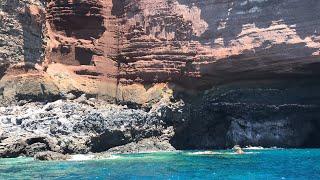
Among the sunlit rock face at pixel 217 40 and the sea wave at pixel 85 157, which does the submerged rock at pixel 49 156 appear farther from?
the sunlit rock face at pixel 217 40

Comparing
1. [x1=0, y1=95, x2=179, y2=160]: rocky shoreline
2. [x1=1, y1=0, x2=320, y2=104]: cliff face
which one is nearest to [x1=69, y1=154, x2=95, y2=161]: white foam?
[x1=0, y1=95, x2=179, y2=160]: rocky shoreline

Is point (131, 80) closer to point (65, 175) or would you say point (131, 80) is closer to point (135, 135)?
point (135, 135)

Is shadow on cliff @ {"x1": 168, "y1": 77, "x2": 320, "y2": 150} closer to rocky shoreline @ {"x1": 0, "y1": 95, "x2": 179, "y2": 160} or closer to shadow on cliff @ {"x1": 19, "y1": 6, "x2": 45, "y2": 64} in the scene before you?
rocky shoreline @ {"x1": 0, "y1": 95, "x2": 179, "y2": 160}

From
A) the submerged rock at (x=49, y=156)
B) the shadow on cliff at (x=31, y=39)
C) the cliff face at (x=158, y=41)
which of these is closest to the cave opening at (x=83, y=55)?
the cliff face at (x=158, y=41)

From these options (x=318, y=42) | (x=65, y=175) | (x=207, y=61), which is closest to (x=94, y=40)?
(x=207, y=61)

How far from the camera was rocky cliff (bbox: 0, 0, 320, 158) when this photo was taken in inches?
1553

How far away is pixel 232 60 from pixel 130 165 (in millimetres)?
15964

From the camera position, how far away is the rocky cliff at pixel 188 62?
39438 mm

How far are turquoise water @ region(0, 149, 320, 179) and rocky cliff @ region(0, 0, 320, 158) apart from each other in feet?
29.8

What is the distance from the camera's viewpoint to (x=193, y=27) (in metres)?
43.6

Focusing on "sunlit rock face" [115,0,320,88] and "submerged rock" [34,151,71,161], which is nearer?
"submerged rock" [34,151,71,161]

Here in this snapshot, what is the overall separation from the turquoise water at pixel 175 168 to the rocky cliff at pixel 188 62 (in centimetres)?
910

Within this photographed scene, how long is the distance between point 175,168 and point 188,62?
17573 millimetres

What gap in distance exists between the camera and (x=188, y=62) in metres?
42.8
